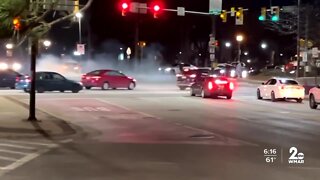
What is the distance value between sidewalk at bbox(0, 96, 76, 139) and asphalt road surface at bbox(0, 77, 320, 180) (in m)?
0.71

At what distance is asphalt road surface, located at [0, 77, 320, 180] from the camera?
1066 centimetres

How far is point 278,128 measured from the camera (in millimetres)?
19234

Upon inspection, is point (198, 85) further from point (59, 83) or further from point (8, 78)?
point (8, 78)

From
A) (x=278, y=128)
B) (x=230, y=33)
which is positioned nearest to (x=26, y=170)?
(x=278, y=128)

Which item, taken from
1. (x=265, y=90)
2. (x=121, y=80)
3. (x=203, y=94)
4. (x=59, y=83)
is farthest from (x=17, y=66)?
(x=265, y=90)

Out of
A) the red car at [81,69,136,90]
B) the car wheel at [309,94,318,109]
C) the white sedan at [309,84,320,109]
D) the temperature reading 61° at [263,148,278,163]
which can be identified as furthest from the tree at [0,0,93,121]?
the red car at [81,69,136,90]

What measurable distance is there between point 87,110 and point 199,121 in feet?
20.4

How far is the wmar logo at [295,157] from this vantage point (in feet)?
39.5

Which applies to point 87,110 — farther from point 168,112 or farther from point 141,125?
point 141,125

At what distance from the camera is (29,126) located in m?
18.1

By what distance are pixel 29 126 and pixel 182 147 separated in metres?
5.76

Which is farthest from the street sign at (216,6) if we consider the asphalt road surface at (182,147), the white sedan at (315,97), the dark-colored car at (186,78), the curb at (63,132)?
the curb at (63,132)

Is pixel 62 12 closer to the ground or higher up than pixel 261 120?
higher up

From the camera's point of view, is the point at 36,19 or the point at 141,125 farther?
the point at 141,125
